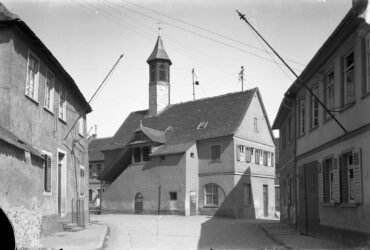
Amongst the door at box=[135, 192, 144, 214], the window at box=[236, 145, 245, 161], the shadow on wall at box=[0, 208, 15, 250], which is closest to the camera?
the shadow on wall at box=[0, 208, 15, 250]

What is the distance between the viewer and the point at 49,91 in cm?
1825

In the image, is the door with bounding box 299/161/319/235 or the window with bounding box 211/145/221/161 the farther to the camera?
the window with bounding box 211/145/221/161

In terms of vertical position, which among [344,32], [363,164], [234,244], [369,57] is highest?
[344,32]

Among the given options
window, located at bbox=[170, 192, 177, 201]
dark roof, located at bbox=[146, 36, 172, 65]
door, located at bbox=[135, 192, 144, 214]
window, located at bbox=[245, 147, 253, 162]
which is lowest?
door, located at bbox=[135, 192, 144, 214]

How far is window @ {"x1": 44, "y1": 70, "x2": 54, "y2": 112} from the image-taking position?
1777 cm

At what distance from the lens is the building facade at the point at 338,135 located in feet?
40.1

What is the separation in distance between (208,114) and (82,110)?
1830 centimetres

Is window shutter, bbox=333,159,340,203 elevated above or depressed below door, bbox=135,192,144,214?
above

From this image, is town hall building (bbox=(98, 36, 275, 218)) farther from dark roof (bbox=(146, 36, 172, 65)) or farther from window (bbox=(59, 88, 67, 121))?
window (bbox=(59, 88, 67, 121))

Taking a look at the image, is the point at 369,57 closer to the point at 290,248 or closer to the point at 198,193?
the point at 290,248

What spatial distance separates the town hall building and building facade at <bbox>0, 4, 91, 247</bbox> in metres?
13.6

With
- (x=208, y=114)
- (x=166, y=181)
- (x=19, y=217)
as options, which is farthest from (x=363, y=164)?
(x=208, y=114)

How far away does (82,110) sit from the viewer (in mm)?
25172

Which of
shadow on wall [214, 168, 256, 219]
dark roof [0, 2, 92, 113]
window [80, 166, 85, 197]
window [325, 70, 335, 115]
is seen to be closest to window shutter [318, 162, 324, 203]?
window [325, 70, 335, 115]
